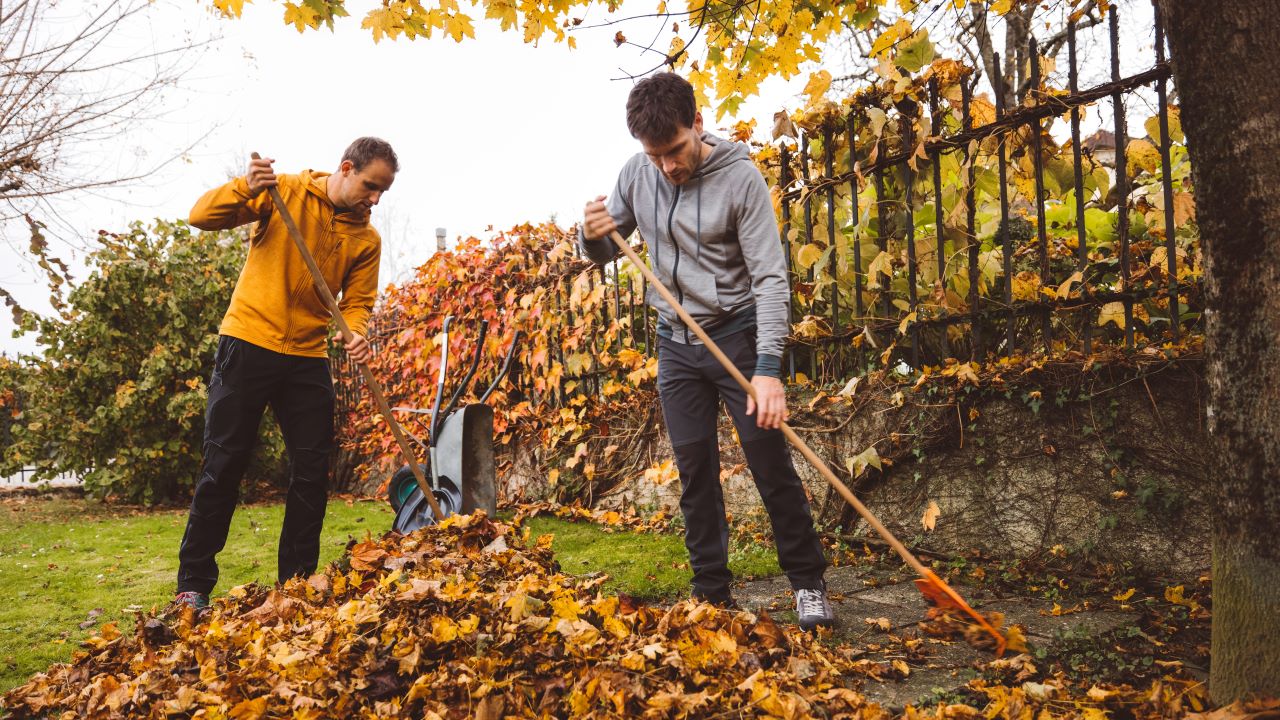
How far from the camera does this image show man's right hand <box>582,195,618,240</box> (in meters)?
2.83

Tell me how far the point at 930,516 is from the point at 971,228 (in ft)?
4.22

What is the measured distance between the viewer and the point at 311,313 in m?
3.31

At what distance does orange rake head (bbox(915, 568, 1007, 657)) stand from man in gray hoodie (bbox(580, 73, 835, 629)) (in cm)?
36

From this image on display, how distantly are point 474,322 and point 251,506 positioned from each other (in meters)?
3.14

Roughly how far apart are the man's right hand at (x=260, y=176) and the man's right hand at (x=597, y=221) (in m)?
1.27

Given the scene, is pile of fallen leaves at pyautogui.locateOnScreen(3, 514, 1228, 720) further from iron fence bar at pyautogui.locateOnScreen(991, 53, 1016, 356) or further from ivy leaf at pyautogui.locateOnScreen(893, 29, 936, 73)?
ivy leaf at pyautogui.locateOnScreen(893, 29, 936, 73)

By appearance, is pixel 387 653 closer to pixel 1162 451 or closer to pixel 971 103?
pixel 1162 451

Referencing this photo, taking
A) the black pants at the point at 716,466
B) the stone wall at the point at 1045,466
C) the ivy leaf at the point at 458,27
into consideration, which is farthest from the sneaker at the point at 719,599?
the ivy leaf at the point at 458,27

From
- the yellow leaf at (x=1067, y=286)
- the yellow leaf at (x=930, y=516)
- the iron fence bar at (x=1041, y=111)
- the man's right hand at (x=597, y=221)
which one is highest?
the iron fence bar at (x=1041, y=111)

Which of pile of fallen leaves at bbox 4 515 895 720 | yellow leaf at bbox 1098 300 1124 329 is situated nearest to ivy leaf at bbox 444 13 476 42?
pile of fallen leaves at bbox 4 515 895 720

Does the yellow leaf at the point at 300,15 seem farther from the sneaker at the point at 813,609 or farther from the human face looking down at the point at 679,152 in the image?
the sneaker at the point at 813,609

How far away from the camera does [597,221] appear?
2832 millimetres

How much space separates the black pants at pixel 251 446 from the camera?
3127mm

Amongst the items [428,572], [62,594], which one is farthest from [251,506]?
[428,572]
